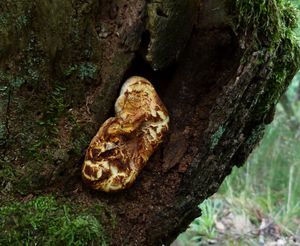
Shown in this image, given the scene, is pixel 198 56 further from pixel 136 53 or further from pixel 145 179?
pixel 145 179

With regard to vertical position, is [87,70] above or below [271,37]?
below

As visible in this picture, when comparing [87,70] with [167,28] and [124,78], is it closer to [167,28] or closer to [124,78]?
[124,78]

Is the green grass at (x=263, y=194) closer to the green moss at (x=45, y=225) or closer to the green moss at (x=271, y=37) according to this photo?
the green moss at (x=271, y=37)

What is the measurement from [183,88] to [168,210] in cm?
43

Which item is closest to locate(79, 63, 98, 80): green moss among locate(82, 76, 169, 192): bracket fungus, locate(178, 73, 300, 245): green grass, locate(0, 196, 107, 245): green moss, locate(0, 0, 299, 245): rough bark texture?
locate(0, 0, 299, 245): rough bark texture

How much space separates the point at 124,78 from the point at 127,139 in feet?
0.69

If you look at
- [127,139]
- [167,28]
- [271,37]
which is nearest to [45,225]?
[127,139]

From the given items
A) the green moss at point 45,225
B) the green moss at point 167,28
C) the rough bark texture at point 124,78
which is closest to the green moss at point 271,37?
the rough bark texture at point 124,78

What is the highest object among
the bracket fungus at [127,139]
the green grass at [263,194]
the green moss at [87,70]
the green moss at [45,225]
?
the green moss at [87,70]

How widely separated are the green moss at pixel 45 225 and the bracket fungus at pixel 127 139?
0.46ft

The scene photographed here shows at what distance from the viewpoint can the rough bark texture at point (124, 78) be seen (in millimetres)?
1452

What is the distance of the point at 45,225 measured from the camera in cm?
142

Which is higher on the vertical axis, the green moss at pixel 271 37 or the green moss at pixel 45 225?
the green moss at pixel 271 37

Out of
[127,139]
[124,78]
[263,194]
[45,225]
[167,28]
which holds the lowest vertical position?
[263,194]
